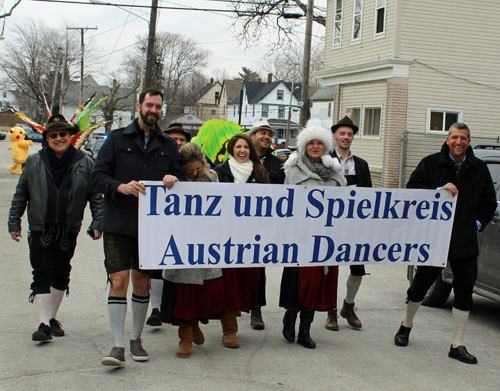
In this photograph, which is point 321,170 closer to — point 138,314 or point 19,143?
point 138,314

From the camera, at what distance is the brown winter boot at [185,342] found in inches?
185

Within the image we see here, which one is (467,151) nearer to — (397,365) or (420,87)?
(397,365)

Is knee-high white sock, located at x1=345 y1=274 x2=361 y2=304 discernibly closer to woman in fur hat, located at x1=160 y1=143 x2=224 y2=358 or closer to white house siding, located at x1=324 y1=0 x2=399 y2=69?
woman in fur hat, located at x1=160 y1=143 x2=224 y2=358

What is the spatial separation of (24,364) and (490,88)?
19.2 m

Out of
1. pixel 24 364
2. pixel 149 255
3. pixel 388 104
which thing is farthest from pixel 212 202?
pixel 388 104

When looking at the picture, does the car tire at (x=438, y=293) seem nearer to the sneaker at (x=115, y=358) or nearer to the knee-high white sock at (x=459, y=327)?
the knee-high white sock at (x=459, y=327)

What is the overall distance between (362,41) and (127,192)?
58.4 ft

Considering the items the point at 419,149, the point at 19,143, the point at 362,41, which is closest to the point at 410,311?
the point at 419,149

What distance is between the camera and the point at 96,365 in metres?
4.41

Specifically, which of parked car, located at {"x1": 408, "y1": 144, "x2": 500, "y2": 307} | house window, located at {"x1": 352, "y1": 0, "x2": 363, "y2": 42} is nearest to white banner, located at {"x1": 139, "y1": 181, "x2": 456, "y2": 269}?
parked car, located at {"x1": 408, "y1": 144, "x2": 500, "y2": 307}

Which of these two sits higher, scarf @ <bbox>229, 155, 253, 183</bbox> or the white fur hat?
the white fur hat

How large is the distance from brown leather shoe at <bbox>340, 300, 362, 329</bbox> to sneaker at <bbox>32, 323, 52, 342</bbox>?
9.30 feet

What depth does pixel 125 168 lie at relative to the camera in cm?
449

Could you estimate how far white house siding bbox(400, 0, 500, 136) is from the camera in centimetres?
1894
